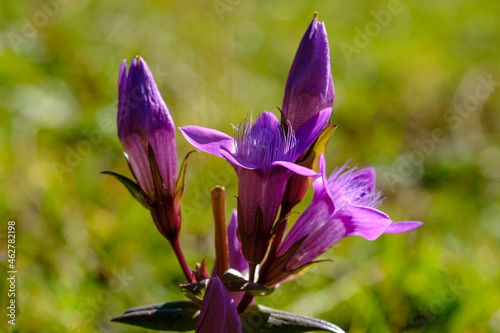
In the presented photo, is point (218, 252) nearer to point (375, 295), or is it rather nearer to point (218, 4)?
point (375, 295)

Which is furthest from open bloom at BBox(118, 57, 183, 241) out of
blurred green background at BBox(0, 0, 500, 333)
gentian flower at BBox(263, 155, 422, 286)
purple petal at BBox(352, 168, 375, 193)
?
blurred green background at BBox(0, 0, 500, 333)

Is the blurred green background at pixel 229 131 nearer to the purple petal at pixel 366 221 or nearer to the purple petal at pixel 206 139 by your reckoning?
the purple petal at pixel 366 221

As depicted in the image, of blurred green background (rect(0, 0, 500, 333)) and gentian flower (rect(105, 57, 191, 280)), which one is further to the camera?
blurred green background (rect(0, 0, 500, 333))

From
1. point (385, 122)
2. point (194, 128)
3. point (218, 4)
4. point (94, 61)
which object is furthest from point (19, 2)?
point (194, 128)

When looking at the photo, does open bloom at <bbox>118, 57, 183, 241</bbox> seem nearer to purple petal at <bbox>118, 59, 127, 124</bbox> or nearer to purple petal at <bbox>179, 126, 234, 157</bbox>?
purple petal at <bbox>118, 59, 127, 124</bbox>

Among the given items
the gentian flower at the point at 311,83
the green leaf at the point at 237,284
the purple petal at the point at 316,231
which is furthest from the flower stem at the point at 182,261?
the gentian flower at the point at 311,83

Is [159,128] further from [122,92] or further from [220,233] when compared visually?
[220,233]
